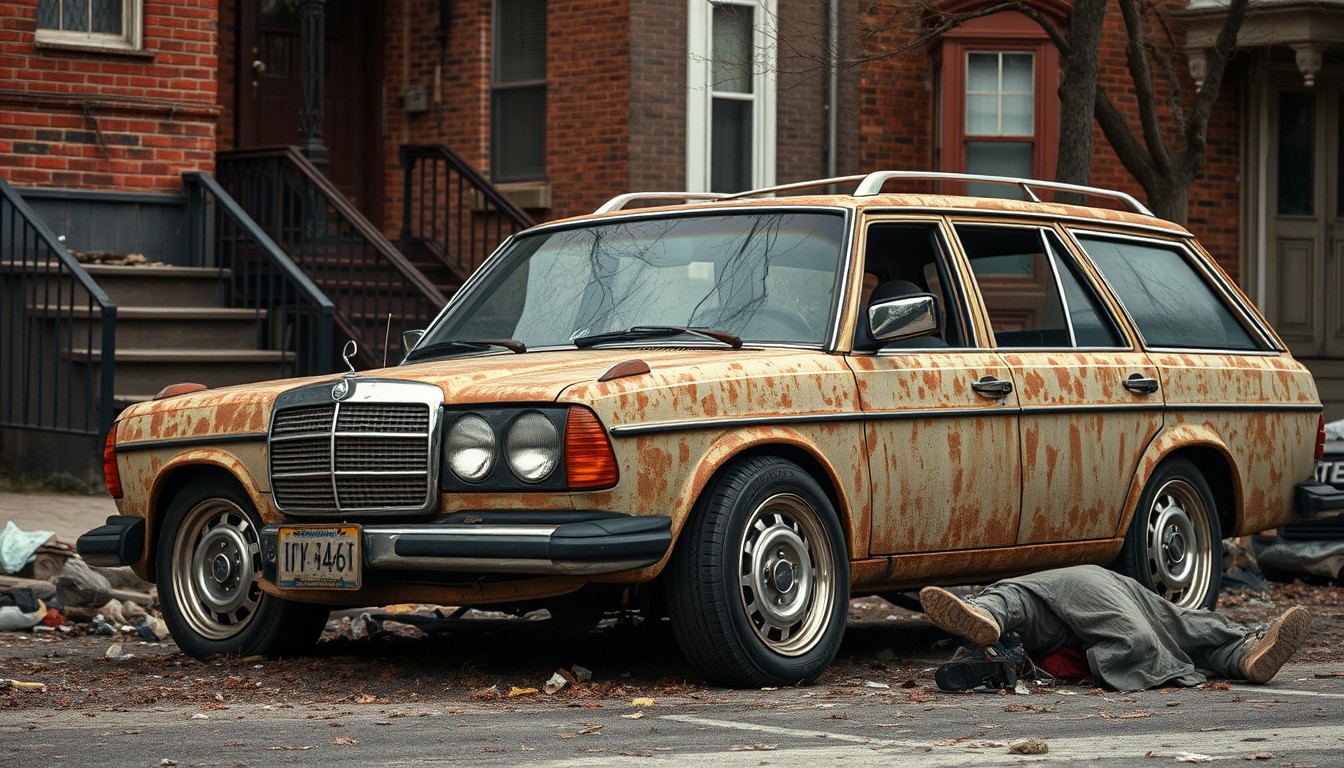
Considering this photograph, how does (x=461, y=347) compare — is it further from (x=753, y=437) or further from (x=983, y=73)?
(x=983, y=73)

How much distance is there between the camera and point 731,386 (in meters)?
6.71

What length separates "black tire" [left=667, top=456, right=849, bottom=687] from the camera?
6.51 meters

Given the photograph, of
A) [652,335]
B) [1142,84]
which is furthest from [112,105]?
[652,335]

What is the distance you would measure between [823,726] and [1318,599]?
5.71 metres

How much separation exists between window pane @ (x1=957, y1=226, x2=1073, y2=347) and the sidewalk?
4.73 metres

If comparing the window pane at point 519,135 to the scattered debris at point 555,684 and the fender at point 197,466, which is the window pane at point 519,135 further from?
the scattered debris at point 555,684

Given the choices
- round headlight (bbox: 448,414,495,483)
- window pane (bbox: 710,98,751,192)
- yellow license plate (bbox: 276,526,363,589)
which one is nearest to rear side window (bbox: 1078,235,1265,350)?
round headlight (bbox: 448,414,495,483)

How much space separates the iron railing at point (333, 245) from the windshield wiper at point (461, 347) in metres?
5.84

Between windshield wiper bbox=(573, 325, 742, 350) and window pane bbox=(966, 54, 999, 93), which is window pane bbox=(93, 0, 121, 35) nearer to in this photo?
window pane bbox=(966, 54, 999, 93)

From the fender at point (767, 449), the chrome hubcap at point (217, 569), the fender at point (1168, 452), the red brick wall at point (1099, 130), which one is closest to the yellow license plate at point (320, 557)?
the chrome hubcap at point (217, 569)

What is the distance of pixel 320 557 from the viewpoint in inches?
266

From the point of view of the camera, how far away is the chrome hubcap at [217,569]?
7.44m

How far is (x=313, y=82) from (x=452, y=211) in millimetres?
2113

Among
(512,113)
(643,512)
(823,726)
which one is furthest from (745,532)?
(512,113)
